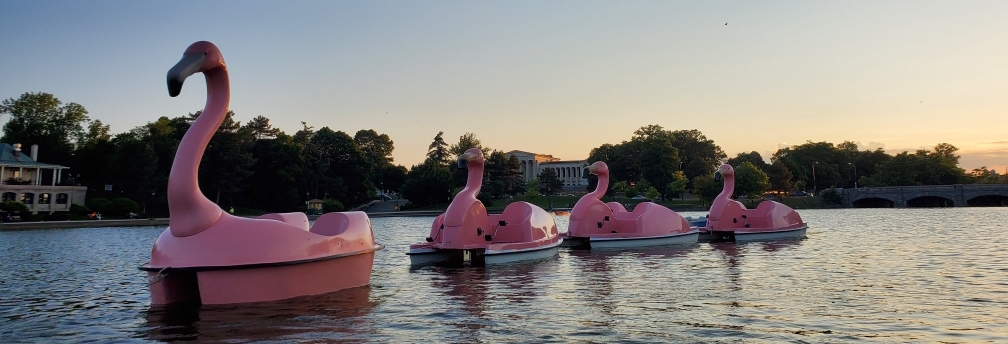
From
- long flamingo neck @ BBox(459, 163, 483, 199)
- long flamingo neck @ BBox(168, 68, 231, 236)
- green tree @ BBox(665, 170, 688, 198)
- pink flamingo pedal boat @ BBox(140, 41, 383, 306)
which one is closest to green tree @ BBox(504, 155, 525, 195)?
green tree @ BBox(665, 170, 688, 198)

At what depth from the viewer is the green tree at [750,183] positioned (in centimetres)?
8738

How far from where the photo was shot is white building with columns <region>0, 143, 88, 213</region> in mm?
60969

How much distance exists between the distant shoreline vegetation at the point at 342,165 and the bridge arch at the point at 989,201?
10290 mm

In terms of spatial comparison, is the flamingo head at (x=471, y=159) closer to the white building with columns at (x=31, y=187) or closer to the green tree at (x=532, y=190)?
the white building with columns at (x=31, y=187)

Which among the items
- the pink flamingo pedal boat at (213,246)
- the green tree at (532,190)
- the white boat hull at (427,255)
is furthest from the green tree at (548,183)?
the pink flamingo pedal boat at (213,246)

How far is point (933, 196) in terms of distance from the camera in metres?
92.1

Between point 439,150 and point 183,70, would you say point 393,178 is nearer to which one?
point 439,150

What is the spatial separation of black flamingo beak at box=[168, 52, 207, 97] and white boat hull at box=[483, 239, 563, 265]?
30.1 ft

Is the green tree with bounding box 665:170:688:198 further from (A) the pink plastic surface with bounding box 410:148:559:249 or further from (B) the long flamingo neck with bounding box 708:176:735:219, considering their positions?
(A) the pink plastic surface with bounding box 410:148:559:249

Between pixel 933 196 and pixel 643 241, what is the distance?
280 feet

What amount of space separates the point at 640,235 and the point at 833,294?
37.9 feet

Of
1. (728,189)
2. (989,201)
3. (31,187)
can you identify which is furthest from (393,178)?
(728,189)

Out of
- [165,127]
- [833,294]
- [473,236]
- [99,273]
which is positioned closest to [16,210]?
[165,127]

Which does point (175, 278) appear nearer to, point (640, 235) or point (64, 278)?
point (64, 278)
